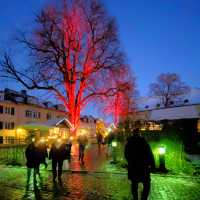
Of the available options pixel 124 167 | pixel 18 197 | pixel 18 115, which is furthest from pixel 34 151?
pixel 18 115

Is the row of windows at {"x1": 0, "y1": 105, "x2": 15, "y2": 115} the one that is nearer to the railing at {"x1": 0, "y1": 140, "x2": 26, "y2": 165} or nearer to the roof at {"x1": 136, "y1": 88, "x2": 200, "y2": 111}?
the roof at {"x1": 136, "y1": 88, "x2": 200, "y2": 111}

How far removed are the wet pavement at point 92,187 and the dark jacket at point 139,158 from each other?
160cm

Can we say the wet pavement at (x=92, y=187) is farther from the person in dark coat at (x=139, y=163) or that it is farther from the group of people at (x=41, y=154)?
the person in dark coat at (x=139, y=163)

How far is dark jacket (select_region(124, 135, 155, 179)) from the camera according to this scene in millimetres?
8995

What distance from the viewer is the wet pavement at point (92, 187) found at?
10664 mm

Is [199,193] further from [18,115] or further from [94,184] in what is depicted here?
[18,115]

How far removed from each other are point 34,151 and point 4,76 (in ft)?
70.9

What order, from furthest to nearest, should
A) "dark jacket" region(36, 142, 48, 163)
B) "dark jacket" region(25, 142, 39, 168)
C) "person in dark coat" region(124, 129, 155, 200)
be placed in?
"dark jacket" region(36, 142, 48, 163) < "dark jacket" region(25, 142, 39, 168) < "person in dark coat" region(124, 129, 155, 200)

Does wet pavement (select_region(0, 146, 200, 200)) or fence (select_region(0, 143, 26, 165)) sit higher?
fence (select_region(0, 143, 26, 165))

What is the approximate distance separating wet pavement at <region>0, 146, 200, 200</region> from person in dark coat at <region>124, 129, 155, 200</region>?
1.48 metres

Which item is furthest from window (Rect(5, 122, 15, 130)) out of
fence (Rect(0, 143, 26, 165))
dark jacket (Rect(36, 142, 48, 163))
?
dark jacket (Rect(36, 142, 48, 163))

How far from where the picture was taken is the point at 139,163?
9.02 meters

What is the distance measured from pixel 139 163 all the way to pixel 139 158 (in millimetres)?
117

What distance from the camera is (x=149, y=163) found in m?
9.06
